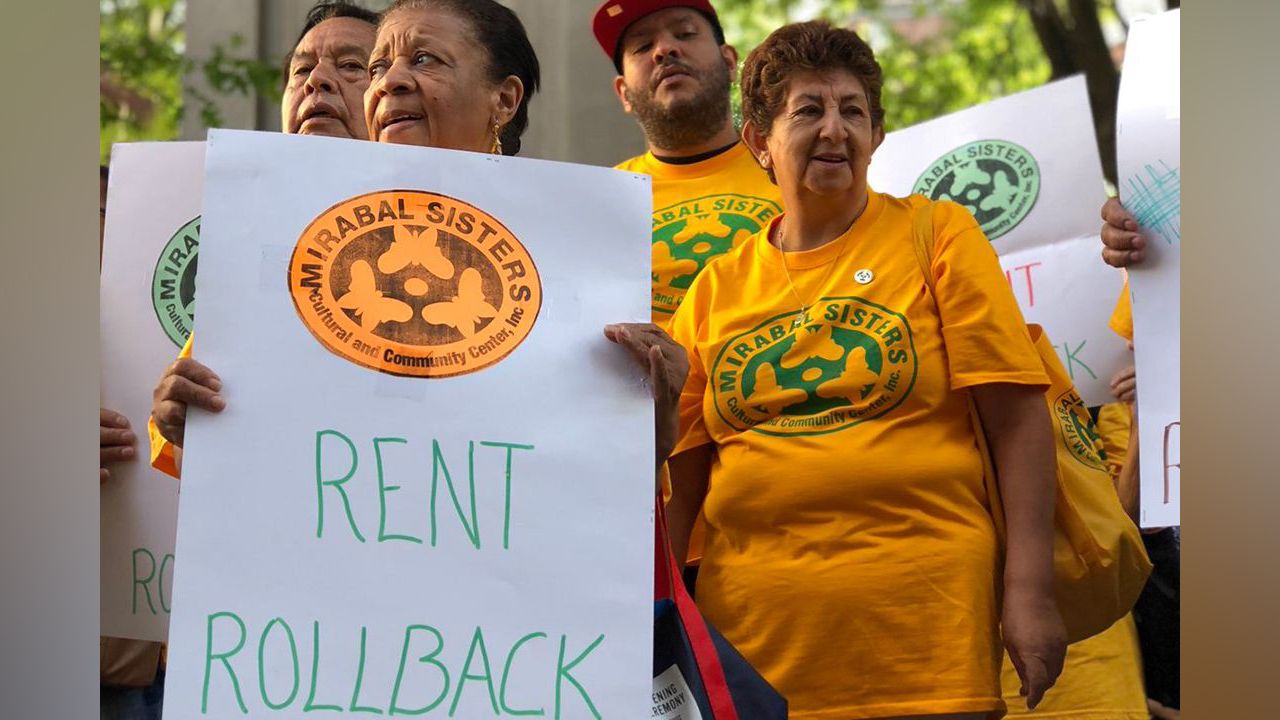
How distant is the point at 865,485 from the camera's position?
9.12ft

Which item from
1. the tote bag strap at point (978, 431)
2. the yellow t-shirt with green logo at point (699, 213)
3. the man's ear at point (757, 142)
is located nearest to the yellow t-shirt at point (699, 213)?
the yellow t-shirt with green logo at point (699, 213)

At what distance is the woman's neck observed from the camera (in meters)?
3.06

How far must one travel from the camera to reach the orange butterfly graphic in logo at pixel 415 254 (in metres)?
2.43

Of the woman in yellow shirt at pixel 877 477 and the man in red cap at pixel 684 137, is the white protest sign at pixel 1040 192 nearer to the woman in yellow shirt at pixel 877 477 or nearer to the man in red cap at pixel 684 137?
the man in red cap at pixel 684 137

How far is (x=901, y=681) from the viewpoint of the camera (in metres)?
2.75

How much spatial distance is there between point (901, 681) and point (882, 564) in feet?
0.63

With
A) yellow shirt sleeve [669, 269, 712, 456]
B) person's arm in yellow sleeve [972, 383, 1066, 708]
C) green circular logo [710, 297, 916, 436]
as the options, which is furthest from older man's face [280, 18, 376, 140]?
person's arm in yellow sleeve [972, 383, 1066, 708]

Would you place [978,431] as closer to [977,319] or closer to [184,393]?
[977,319]

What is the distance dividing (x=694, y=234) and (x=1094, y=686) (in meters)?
1.31

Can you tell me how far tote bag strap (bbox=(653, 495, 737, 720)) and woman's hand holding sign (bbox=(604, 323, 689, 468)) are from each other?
13 cm

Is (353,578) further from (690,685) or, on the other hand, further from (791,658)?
(791,658)

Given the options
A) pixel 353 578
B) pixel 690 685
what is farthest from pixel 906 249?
pixel 353 578

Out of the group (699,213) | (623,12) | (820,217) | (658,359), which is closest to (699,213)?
(699,213)

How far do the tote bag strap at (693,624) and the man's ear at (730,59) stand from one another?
195cm
